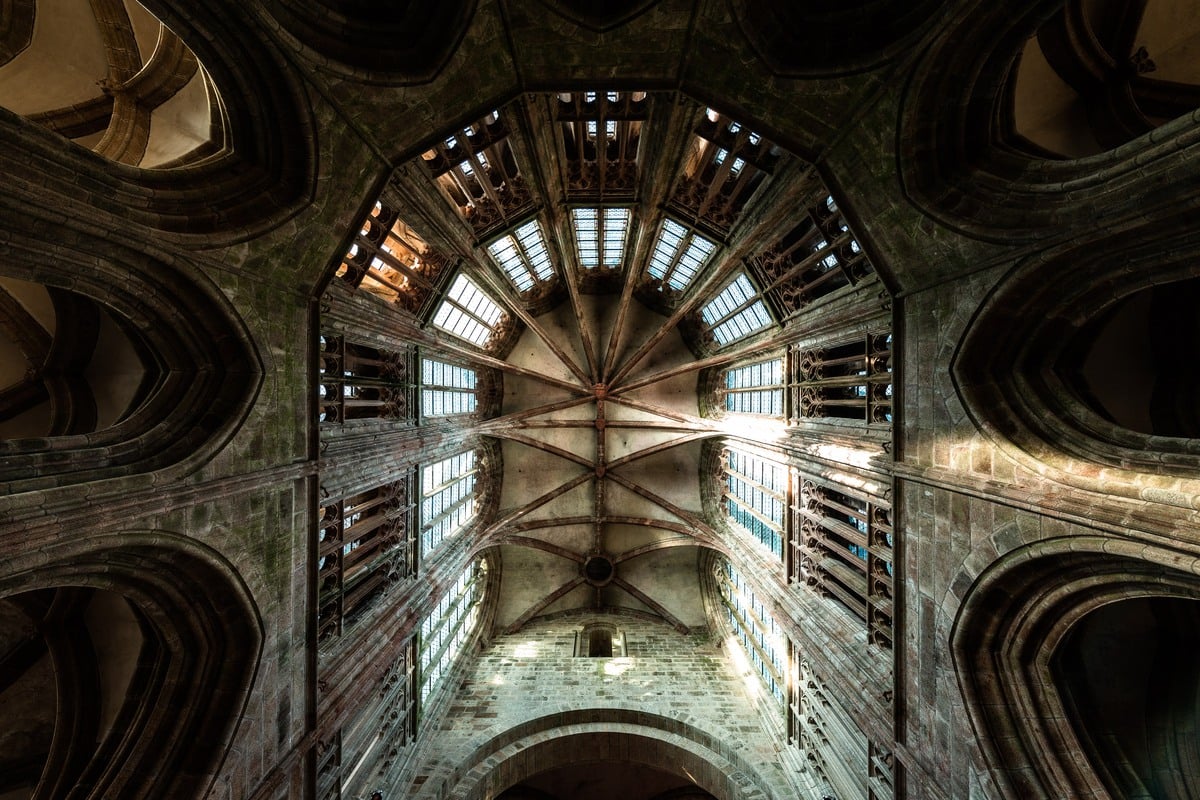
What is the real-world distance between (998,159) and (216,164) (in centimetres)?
1115

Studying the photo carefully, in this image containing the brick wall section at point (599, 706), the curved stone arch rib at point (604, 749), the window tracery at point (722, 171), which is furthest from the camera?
the curved stone arch rib at point (604, 749)

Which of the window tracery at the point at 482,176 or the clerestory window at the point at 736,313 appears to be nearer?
the window tracery at the point at 482,176

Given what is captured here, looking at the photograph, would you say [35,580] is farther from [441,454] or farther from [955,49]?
[955,49]

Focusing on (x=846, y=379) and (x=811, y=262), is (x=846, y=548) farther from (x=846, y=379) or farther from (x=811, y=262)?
(x=811, y=262)

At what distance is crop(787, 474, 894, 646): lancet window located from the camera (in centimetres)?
986

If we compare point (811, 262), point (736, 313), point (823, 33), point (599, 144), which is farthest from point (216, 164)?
point (736, 313)

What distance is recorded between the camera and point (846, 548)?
11727 millimetres

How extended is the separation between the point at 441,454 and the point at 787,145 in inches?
468

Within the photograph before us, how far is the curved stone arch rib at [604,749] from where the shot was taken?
14531 millimetres

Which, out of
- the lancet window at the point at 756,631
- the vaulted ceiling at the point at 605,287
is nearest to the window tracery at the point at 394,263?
the vaulted ceiling at the point at 605,287

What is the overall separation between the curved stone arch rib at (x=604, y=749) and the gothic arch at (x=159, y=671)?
9038 mm

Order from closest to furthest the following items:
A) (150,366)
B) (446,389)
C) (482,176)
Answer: (150,366) → (482,176) → (446,389)

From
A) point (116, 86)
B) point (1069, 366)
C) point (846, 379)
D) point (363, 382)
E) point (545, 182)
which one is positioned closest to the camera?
point (116, 86)

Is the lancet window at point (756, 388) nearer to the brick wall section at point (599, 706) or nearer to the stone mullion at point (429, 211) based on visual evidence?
the brick wall section at point (599, 706)
